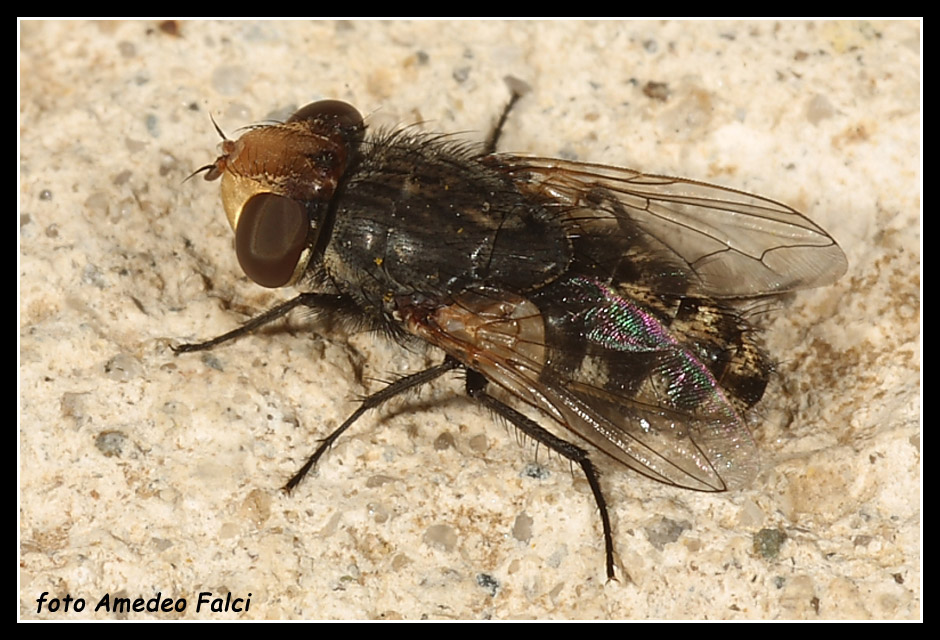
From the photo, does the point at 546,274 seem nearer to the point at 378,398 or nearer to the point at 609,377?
the point at 609,377

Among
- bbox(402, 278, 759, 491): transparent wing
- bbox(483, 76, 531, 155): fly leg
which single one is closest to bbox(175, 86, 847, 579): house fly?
bbox(402, 278, 759, 491): transparent wing

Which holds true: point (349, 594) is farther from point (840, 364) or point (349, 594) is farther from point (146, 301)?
point (840, 364)

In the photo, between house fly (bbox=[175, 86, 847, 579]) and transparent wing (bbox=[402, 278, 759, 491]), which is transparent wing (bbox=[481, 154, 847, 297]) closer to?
house fly (bbox=[175, 86, 847, 579])

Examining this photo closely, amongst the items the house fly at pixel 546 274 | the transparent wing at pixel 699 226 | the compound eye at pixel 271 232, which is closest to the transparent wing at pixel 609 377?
the house fly at pixel 546 274

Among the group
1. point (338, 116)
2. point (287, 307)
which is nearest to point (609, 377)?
point (287, 307)

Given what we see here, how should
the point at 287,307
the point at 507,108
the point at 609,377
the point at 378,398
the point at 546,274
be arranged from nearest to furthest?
the point at 609,377 < the point at 546,274 < the point at 378,398 < the point at 287,307 < the point at 507,108
